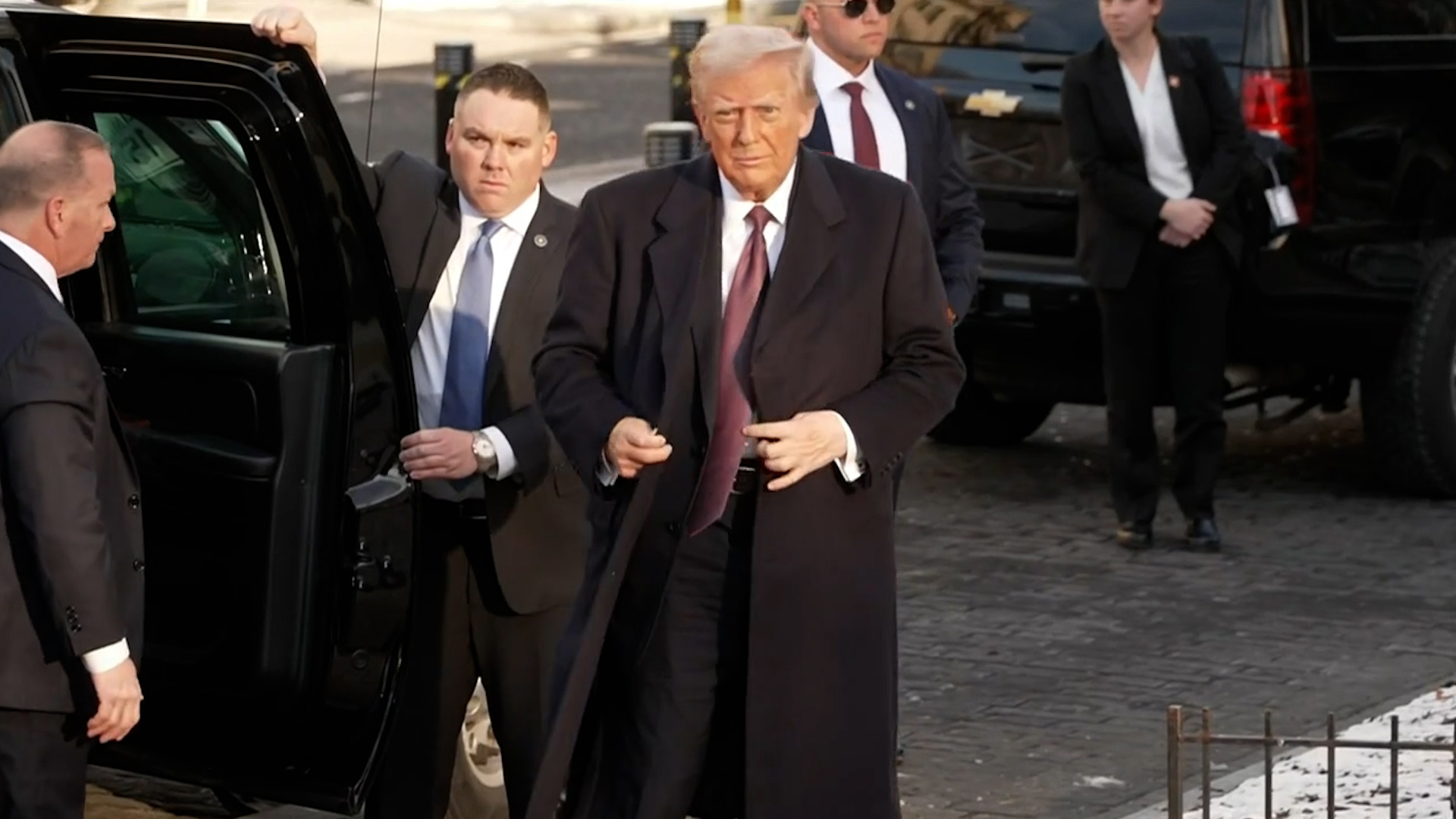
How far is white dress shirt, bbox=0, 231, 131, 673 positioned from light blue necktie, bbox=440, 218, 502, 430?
1.04 meters

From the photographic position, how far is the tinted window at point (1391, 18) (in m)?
10.0

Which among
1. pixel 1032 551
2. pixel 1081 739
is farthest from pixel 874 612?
pixel 1032 551

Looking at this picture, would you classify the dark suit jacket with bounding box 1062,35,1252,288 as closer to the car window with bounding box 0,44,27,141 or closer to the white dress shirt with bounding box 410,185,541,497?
the white dress shirt with bounding box 410,185,541,497

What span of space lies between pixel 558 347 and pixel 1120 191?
490cm

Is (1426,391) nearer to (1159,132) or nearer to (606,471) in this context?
(1159,132)

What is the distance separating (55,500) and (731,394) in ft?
3.70

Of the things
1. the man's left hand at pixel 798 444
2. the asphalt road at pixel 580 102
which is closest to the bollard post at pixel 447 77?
the asphalt road at pixel 580 102

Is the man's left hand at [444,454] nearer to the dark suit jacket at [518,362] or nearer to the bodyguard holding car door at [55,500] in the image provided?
the dark suit jacket at [518,362]

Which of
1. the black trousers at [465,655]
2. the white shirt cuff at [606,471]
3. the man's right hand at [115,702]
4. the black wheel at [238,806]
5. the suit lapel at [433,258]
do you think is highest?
the suit lapel at [433,258]

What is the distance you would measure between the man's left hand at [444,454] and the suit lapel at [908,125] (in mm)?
1974

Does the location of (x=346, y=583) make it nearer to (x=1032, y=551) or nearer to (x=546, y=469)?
(x=546, y=469)

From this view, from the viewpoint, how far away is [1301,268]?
996cm

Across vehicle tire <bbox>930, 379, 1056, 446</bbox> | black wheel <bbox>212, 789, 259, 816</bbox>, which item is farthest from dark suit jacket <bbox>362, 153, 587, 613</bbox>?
vehicle tire <bbox>930, 379, 1056, 446</bbox>

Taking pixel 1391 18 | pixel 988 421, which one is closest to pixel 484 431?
pixel 1391 18
